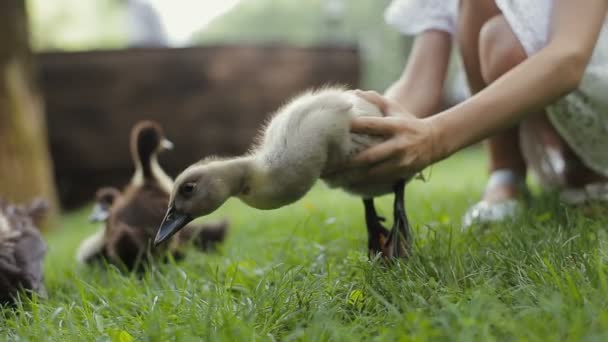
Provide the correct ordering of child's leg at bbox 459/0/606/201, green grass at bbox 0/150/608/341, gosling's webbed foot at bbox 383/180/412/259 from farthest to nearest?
1. child's leg at bbox 459/0/606/201
2. gosling's webbed foot at bbox 383/180/412/259
3. green grass at bbox 0/150/608/341

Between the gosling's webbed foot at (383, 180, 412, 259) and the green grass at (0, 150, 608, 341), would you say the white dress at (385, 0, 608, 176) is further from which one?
the gosling's webbed foot at (383, 180, 412, 259)

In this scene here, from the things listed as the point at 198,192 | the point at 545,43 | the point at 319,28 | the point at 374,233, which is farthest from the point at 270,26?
the point at 198,192

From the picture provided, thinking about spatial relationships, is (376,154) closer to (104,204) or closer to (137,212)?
(137,212)

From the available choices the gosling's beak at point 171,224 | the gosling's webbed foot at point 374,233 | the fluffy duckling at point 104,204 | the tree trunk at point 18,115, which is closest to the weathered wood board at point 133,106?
the tree trunk at point 18,115

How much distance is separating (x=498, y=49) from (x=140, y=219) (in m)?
1.57

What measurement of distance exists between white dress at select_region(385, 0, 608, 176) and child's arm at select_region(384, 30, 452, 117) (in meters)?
0.05

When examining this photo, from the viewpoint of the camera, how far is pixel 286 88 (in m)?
7.23

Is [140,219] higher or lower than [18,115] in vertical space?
lower

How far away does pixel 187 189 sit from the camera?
5.02 feet

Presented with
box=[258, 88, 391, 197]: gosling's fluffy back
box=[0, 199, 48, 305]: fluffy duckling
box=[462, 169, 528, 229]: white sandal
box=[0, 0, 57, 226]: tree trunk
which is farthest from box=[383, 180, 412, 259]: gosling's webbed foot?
box=[0, 0, 57, 226]: tree trunk

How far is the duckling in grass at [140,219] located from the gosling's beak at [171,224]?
34.2 inches

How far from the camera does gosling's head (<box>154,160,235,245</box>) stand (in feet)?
4.99

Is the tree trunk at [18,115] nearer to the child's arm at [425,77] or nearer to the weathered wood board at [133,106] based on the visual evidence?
the weathered wood board at [133,106]

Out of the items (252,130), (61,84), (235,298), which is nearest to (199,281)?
(235,298)
